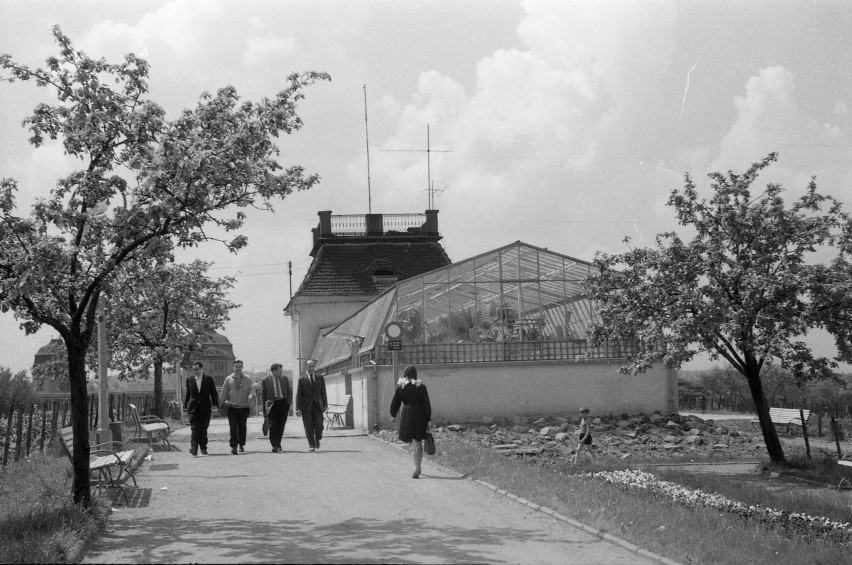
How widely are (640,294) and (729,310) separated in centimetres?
185

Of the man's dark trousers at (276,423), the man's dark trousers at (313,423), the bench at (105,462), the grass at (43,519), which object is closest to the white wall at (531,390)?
the man's dark trousers at (313,423)

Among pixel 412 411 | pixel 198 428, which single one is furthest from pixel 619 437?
pixel 412 411

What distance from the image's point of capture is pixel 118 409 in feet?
113

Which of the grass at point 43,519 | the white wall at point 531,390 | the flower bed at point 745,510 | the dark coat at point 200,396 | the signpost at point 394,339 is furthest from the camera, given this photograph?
the white wall at point 531,390

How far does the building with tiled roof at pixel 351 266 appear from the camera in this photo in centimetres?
5791

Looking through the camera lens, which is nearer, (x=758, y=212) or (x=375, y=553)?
(x=375, y=553)

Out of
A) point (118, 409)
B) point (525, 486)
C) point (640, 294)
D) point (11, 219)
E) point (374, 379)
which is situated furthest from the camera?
point (118, 409)

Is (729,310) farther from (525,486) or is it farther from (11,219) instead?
(11,219)

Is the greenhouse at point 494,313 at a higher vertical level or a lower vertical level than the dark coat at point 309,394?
higher

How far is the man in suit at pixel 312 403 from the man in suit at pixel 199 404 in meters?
1.92

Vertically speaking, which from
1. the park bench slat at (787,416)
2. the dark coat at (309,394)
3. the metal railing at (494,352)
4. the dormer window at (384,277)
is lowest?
the park bench slat at (787,416)

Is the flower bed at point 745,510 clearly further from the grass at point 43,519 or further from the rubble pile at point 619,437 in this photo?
the grass at point 43,519

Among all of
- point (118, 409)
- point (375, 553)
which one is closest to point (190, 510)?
point (375, 553)

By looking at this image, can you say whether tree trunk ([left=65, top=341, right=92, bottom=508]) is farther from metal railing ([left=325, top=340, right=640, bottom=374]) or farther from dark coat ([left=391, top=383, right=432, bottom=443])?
Result: metal railing ([left=325, top=340, right=640, bottom=374])
